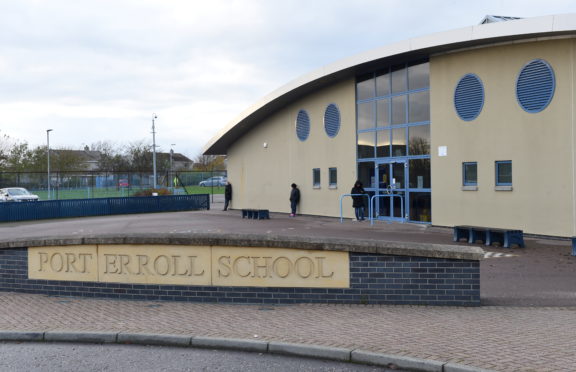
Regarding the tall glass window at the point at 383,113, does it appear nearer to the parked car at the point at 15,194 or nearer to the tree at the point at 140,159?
the parked car at the point at 15,194

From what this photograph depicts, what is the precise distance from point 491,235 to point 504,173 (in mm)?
3138

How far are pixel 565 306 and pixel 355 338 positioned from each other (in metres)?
3.65

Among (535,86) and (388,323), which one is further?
(535,86)

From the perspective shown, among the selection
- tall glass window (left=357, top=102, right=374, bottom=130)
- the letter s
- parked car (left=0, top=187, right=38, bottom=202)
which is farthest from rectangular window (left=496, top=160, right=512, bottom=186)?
parked car (left=0, top=187, right=38, bottom=202)

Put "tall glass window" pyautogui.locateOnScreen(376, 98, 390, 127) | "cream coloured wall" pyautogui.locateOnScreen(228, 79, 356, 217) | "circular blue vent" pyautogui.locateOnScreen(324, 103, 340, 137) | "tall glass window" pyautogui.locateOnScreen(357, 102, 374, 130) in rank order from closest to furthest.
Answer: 1. "tall glass window" pyautogui.locateOnScreen(376, 98, 390, 127)
2. "tall glass window" pyautogui.locateOnScreen(357, 102, 374, 130)
3. "cream coloured wall" pyautogui.locateOnScreen(228, 79, 356, 217)
4. "circular blue vent" pyautogui.locateOnScreen(324, 103, 340, 137)

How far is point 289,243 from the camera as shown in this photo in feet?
27.7

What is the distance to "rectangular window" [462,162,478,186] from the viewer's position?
62.0 ft

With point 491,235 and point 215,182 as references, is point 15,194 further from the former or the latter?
point 491,235

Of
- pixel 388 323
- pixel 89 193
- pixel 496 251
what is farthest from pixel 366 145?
pixel 89 193

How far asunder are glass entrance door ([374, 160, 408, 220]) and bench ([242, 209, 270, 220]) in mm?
5762

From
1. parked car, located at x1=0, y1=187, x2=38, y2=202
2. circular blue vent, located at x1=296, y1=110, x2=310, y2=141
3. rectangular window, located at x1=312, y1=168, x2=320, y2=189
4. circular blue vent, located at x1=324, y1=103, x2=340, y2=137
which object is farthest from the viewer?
parked car, located at x1=0, y1=187, x2=38, y2=202

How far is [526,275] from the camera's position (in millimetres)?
10867

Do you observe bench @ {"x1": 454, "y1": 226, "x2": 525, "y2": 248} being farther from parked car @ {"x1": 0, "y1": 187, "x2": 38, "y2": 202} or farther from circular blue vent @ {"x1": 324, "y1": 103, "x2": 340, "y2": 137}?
parked car @ {"x1": 0, "y1": 187, "x2": 38, "y2": 202}

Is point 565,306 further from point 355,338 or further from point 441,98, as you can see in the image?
point 441,98
